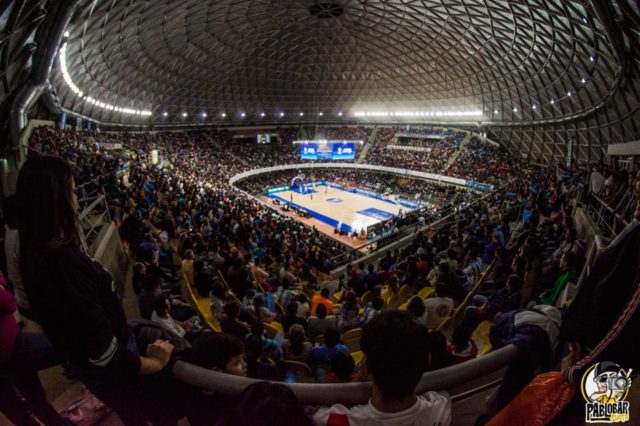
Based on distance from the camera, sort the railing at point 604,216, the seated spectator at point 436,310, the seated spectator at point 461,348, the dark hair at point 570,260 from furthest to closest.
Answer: the railing at point 604,216 → the seated spectator at point 436,310 → the dark hair at point 570,260 → the seated spectator at point 461,348

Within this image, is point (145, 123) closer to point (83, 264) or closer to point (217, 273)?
point (217, 273)

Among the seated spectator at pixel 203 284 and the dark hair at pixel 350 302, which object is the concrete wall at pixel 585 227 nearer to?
the dark hair at pixel 350 302

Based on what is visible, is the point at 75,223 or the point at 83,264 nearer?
the point at 83,264

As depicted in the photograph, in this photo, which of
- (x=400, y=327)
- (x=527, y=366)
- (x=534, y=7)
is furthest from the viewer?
(x=534, y=7)

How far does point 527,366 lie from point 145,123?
55946mm

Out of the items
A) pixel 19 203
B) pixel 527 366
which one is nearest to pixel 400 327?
pixel 527 366

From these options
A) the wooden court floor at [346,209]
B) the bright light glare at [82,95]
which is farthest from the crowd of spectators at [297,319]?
the wooden court floor at [346,209]

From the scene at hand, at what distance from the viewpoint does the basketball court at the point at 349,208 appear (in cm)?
3666

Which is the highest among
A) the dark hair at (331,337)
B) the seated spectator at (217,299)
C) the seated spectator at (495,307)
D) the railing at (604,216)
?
the railing at (604,216)

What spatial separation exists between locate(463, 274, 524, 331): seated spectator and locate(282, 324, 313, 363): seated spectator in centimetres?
255

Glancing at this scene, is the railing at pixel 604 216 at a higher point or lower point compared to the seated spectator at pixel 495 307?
higher

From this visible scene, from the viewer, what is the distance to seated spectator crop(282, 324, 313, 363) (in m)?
4.73

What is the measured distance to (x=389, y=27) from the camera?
3725 centimetres

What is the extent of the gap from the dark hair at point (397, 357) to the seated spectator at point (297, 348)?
10.7ft
